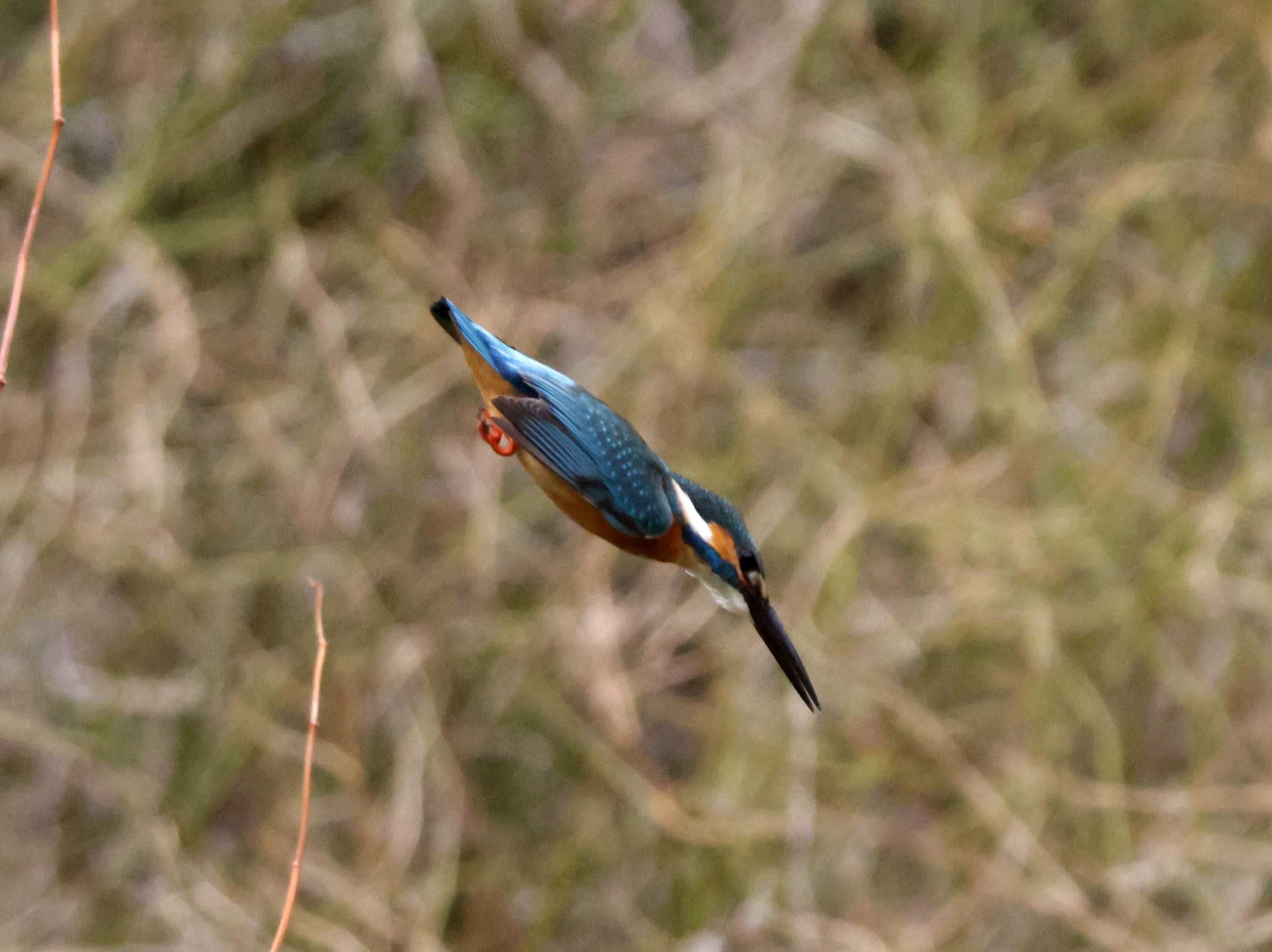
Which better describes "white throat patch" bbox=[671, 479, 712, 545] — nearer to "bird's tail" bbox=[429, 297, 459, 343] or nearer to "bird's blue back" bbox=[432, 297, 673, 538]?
"bird's blue back" bbox=[432, 297, 673, 538]

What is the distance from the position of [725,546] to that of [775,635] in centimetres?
5

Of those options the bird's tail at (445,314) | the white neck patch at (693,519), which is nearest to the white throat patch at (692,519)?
the white neck patch at (693,519)

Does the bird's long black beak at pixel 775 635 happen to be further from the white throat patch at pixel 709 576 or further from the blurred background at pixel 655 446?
the blurred background at pixel 655 446

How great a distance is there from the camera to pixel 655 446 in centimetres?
161

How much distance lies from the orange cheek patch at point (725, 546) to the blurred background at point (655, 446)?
0.89 meters

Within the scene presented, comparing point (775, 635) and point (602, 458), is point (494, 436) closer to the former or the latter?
point (602, 458)

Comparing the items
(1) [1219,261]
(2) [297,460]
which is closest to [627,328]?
(2) [297,460]

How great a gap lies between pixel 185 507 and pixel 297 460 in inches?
7.3

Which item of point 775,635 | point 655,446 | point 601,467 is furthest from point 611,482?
point 655,446

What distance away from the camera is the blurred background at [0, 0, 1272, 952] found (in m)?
1.54

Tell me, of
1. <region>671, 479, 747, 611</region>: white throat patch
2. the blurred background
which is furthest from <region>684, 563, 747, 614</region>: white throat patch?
the blurred background

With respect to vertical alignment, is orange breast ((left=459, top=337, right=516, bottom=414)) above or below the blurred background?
below

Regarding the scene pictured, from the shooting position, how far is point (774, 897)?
4.91ft

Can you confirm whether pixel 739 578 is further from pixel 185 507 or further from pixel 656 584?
pixel 185 507
